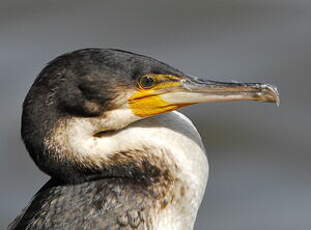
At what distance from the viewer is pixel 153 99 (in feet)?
14.8

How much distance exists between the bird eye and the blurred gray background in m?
1.84

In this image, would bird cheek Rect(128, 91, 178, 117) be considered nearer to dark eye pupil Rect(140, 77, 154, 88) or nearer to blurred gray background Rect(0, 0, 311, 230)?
dark eye pupil Rect(140, 77, 154, 88)

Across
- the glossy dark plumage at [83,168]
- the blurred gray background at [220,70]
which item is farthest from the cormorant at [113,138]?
the blurred gray background at [220,70]

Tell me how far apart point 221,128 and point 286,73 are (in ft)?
1.80

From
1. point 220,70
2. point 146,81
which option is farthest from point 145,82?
point 220,70

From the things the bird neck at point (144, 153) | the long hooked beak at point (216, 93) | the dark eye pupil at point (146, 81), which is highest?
the dark eye pupil at point (146, 81)

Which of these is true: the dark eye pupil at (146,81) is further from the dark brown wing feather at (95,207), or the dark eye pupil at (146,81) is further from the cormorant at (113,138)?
the dark brown wing feather at (95,207)

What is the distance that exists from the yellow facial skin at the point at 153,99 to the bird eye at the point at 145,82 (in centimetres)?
1

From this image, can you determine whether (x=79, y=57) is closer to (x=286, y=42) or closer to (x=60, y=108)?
(x=60, y=108)

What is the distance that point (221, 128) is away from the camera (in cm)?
670

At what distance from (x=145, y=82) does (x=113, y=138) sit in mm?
241

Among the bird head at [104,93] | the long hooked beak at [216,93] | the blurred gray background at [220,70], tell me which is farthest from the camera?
the blurred gray background at [220,70]

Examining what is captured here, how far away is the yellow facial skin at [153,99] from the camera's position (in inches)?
177

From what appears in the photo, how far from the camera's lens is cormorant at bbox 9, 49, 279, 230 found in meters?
4.43
